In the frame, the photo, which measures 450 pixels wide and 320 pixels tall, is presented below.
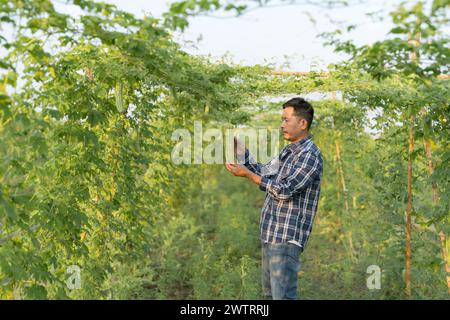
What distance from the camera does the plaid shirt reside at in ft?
13.6

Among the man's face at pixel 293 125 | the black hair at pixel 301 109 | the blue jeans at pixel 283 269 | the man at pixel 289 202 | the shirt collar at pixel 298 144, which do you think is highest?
the black hair at pixel 301 109

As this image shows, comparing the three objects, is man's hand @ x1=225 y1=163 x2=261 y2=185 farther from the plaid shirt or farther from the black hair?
the black hair

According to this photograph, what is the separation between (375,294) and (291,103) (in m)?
4.44

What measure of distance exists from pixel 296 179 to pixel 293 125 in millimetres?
352

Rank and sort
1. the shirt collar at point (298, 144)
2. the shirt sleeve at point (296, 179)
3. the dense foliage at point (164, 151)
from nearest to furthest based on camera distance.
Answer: the dense foliage at point (164, 151) → the shirt sleeve at point (296, 179) → the shirt collar at point (298, 144)

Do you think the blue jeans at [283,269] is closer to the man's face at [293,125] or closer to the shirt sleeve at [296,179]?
the shirt sleeve at [296,179]

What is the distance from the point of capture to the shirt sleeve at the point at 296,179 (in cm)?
412

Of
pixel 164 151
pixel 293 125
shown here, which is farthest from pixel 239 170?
pixel 164 151

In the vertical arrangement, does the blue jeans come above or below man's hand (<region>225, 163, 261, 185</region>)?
below

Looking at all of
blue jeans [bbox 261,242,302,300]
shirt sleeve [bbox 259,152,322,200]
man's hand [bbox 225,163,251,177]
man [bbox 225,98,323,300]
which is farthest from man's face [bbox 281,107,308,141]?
blue jeans [bbox 261,242,302,300]

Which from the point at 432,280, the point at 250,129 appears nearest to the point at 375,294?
the point at 432,280

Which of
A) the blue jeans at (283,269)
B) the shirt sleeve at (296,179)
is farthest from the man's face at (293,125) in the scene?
the blue jeans at (283,269)

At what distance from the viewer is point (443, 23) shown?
11.2 ft
